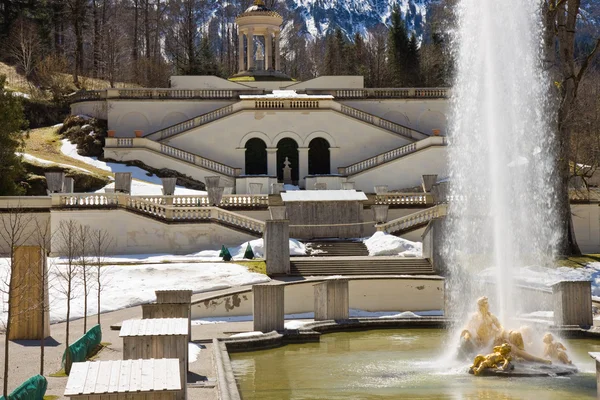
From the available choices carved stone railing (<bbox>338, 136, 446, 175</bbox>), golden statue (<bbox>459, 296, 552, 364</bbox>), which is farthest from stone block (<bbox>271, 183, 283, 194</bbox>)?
golden statue (<bbox>459, 296, 552, 364</bbox>)

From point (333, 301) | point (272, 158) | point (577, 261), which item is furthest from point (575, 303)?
point (272, 158)

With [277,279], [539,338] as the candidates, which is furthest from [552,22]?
[539,338]

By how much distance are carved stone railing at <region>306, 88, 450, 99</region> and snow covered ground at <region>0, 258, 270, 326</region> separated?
28.1 metres

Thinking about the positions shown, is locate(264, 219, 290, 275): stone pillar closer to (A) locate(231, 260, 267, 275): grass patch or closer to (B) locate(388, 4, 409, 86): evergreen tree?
(A) locate(231, 260, 267, 275): grass patch

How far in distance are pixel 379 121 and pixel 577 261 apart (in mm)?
22305

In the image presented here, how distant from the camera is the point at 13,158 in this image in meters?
41.6

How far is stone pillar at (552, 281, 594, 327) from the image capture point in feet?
83.5

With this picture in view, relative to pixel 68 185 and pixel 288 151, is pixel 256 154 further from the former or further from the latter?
pixel 68 185

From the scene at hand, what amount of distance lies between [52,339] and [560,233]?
20.2 metres

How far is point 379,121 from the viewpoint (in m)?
56.0

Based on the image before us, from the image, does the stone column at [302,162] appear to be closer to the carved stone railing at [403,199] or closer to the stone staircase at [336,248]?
the carved stone railing at [403,199]

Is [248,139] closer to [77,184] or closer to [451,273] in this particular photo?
[77,184]

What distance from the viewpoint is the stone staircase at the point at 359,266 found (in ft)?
110

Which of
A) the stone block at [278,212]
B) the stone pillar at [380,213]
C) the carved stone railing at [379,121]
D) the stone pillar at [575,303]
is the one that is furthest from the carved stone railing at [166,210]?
the carved stone railing at [379,121]
